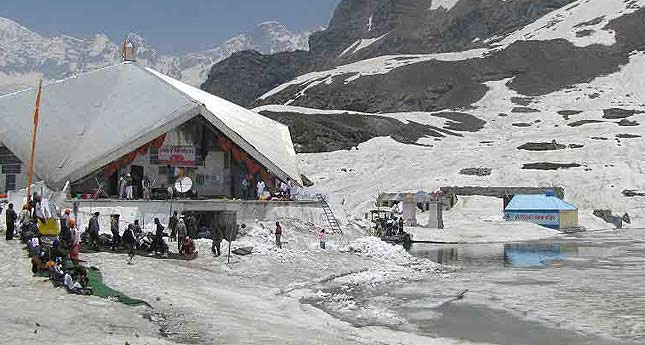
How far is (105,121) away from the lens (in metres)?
34.5

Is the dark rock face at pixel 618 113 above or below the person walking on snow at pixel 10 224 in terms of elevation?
above

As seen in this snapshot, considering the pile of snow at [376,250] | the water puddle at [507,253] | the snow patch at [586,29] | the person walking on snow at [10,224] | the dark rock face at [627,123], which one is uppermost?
the snow patch at [586,29]

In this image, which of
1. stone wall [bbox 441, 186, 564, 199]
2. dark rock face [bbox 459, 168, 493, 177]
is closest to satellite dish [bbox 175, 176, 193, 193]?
stone wall [bbox 441, 186, 564, 199]

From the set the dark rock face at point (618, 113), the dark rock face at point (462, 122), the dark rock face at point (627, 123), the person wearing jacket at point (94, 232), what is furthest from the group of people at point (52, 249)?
the dark rock face at point (618, 113)

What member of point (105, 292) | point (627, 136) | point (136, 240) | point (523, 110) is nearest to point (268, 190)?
point (136, 240)

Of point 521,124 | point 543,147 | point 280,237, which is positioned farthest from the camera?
point 521,124

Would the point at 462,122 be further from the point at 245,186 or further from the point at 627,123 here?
the point at 245,186

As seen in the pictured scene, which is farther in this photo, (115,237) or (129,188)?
(129,188)

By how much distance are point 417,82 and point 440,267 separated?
134125 millimetres

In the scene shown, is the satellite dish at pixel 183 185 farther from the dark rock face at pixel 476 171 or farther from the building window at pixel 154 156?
the dark rock face at pixel 476 171

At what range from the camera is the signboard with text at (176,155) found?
113 feet

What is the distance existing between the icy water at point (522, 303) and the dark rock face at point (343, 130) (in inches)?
2480

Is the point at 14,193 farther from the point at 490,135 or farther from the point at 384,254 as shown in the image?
the point at 490,135

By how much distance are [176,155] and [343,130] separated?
71220 millimetres
